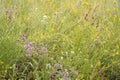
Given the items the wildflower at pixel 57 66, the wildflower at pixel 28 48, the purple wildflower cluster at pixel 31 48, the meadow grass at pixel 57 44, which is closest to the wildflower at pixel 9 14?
the meadow grass at pixel 57 44

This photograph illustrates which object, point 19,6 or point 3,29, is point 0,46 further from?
point 19,6

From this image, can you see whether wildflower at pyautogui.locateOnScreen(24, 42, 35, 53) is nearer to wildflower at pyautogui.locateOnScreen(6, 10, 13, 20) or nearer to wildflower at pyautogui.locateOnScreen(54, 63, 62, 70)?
wildflower at pyautogui.locateOnScreen(54, 63, 62, 70)

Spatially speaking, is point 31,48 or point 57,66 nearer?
point 57,66

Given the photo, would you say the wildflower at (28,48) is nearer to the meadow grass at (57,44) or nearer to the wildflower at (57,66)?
the meadow grass at (57,44)

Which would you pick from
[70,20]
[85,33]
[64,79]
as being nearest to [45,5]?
[70,20]

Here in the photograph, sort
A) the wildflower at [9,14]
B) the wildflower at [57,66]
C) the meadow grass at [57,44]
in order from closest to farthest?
1. the wildflower at [57,66]
2. the meadow grass at [57,44]
3. the wildflower at [9,14]

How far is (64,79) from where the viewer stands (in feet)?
7.97

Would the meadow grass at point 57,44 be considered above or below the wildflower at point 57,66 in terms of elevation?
above

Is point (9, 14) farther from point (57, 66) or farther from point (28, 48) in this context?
point (57, 66)

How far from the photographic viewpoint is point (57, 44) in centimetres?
312

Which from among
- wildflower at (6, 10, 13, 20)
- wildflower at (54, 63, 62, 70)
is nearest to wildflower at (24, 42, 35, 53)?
wildflower at (54, 63, 62, 70)

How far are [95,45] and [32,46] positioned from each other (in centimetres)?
74

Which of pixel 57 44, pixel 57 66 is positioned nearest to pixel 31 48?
pixel 57 66

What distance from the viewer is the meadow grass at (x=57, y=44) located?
268 cm
